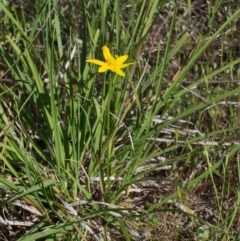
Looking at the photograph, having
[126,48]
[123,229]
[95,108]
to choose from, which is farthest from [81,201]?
[126,48]

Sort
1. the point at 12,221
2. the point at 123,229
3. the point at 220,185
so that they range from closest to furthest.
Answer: the point at 123,229 → the point at 12,221 → the point at 220,185

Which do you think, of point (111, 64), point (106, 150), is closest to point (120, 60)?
point (111, 64)

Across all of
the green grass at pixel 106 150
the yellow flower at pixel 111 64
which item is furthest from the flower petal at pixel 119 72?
the green grass at pixel 106 150

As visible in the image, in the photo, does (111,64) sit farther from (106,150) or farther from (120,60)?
(106,150)

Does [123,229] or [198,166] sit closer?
[123,229]

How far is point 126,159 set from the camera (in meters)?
1.76

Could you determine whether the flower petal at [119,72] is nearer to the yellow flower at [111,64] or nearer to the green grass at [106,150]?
the yellow flower at [111,64]

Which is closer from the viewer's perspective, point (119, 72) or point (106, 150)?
point (119, 72)

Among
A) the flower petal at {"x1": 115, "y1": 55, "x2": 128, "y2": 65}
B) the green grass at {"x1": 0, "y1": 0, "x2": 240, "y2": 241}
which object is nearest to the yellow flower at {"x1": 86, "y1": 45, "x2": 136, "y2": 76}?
the flower petal at {"x1": 115, "y1": 55, "x2": 128, "y2": 65}

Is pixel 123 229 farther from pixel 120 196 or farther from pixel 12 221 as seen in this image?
pixel 12 221

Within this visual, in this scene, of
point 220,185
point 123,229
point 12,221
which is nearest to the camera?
point 123,229

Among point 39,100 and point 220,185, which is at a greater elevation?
point 39,100

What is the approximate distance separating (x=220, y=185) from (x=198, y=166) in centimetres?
10

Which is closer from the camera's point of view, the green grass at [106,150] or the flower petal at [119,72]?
the flower petal at [119,72]
